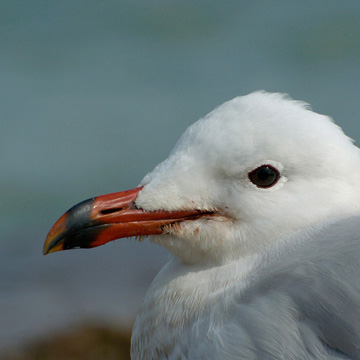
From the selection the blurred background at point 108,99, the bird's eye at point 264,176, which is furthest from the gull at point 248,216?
the blurred background at point 108,99

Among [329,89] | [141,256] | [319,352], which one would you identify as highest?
[329,89]

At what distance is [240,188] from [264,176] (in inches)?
4.1

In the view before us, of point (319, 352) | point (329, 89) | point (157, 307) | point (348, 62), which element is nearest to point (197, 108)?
point (329, 89)

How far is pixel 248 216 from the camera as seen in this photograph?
2947mm

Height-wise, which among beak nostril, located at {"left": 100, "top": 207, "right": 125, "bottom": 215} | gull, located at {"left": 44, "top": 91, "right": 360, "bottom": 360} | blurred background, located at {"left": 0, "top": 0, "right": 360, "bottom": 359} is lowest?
gull, located at {"left": 44, "top": 91, "right": 360, "bottom": 360}

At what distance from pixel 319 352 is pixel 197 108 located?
642cm

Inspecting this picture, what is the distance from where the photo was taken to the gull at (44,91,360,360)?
284 cm

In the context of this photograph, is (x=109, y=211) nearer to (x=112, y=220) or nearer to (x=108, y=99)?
(x=112, y=220)

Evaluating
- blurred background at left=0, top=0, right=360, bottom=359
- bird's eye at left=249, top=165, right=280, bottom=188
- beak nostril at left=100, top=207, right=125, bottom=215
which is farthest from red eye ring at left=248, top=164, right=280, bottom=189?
blurred background at left=0, top=0, right=360, bottom=359

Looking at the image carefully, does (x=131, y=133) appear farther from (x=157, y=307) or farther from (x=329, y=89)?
(x=157, y=307)

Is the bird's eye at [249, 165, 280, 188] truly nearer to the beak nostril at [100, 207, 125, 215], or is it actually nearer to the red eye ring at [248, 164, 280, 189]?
the red eye ring at [248, 164, 280, 189]

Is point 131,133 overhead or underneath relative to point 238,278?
overhead

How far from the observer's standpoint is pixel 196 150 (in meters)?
2.99

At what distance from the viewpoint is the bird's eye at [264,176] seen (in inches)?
115
